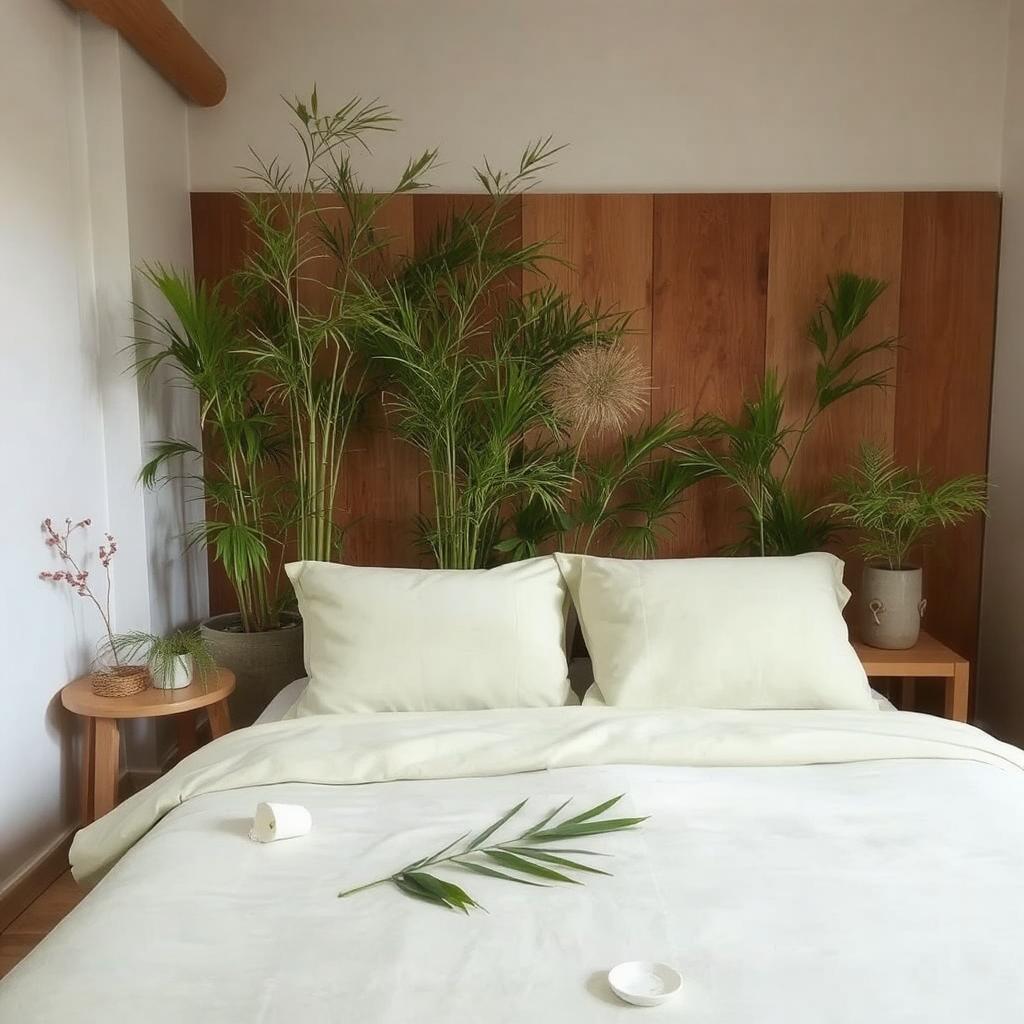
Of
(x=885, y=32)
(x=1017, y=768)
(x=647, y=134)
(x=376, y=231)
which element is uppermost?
(x=885, y=32)

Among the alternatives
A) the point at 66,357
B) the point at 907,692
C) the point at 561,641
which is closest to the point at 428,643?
the point at 561,641

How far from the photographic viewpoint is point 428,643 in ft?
8.13

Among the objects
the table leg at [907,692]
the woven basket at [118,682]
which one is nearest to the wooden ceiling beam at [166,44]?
the woven basket at [118,682]

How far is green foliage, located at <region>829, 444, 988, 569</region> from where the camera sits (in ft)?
9.67

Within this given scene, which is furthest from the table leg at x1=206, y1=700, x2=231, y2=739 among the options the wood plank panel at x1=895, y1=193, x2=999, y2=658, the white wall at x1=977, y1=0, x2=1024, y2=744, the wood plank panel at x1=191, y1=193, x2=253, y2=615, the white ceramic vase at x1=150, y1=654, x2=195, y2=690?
the white wall at x1=977, y1=0, x2=1024, y2=744

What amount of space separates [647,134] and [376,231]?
95 cm

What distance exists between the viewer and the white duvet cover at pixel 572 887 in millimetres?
1326

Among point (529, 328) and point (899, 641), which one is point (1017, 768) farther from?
point (529, 328)

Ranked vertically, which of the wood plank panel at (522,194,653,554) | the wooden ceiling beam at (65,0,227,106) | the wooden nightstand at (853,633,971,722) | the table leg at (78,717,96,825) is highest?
the wooden ceiling beam at (65,0,227,106)

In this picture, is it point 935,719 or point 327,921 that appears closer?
point 327,921

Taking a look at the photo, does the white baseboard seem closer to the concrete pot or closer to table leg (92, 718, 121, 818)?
table leg (92, 718, 121, 818)

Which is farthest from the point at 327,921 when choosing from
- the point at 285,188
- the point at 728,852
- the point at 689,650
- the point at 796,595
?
the point at 285,188

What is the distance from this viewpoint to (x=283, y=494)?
11.0ft

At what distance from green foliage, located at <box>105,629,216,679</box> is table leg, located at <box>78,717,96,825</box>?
7.9 inches
